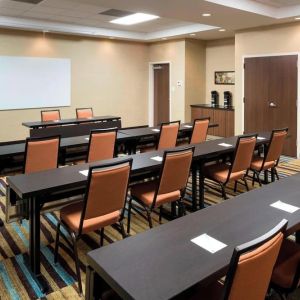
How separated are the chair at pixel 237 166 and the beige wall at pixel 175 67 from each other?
A: 5.38 meters

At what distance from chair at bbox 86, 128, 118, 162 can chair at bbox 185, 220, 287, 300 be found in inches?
114

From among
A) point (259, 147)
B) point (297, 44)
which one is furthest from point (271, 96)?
point (259, 147)

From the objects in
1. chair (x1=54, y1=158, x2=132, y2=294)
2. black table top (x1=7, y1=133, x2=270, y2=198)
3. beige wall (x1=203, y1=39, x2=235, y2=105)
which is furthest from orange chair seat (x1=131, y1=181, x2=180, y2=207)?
beige wall (x1=203, y1=39, x2=235, y2=105)

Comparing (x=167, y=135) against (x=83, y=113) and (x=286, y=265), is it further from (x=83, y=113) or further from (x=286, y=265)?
(x=83, y=113)

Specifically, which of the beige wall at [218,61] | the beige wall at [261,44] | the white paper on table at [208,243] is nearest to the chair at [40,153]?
the white paper on table at [208,243]

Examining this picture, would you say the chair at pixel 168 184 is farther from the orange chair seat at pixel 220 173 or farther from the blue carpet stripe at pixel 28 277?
the blue carpet stripe at pixel 28 277

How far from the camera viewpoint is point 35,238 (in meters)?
2.46

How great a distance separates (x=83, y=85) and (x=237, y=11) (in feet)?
15.6

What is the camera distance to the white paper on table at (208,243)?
1.51 metres

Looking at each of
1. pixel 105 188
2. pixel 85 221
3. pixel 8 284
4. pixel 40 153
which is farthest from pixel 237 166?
pixel 8 284

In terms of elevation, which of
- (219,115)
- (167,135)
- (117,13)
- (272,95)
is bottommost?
(167,135)

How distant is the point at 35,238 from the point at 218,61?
782 cm

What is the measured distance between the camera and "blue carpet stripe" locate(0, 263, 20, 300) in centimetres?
231

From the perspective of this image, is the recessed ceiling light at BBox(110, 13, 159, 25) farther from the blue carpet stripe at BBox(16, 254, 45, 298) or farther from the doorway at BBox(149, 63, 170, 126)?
the blue carpet stripe at BBox(16, 254, 45, 298)
